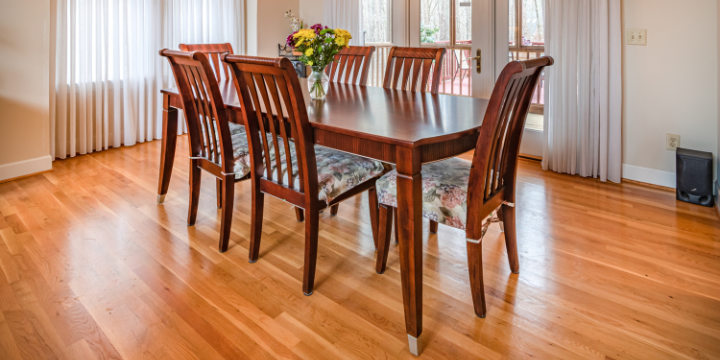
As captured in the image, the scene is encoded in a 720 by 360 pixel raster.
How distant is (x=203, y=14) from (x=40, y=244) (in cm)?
322

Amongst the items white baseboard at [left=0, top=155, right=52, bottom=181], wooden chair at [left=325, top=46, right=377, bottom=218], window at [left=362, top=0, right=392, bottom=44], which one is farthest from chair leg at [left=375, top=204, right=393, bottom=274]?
window at [left=362, top=0, right=392, bottom=44]

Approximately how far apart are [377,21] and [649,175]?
304cm

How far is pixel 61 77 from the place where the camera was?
153 inches

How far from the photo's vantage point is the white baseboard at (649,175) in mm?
3162

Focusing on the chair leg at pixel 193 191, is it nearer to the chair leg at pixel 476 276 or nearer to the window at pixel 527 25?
the chair leg at pixel 476 276

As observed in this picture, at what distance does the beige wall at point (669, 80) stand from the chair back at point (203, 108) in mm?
2736

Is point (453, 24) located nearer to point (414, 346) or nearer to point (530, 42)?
point (530, 42)

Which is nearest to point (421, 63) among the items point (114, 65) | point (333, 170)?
point (333, 170)

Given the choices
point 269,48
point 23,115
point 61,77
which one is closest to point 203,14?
point 269,48

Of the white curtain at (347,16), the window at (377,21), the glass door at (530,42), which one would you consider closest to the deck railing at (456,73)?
the glass door at (530,42)

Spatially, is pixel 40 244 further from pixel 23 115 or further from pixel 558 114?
pixel 558 114

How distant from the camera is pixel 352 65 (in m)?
3.37

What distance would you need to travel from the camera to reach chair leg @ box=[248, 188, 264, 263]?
216cm

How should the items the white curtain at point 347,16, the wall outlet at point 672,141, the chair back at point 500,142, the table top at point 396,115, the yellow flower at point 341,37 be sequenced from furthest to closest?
1. the white curtain at point 347,16
2. the wall outlet at point 672,141
3. the yellow flower at point 341,37
4. the table top at point 396,115
5. the chair back at point 500,142
